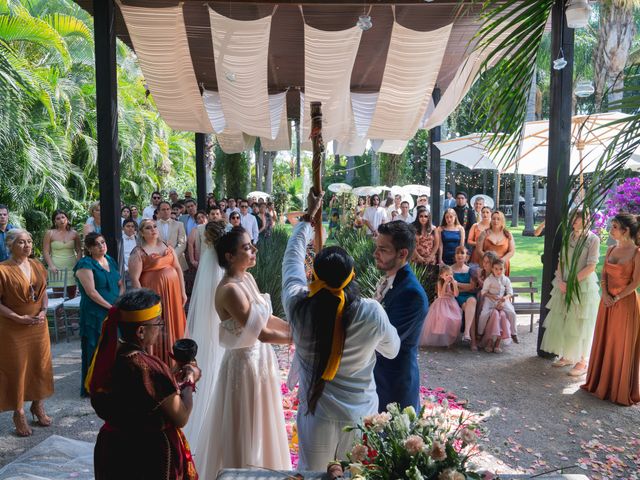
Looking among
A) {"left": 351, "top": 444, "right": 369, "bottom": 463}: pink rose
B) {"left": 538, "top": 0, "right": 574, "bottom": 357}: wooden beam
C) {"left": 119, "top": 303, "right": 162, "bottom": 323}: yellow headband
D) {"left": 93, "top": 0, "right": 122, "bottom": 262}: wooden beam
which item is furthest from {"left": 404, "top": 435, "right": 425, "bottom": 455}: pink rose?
{"left": 93, "top": 0, "right": 122, "bottom": 262}: wooden beam

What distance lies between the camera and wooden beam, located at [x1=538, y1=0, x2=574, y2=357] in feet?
20.5

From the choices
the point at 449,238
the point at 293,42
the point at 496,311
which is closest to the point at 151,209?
the point at 293,42

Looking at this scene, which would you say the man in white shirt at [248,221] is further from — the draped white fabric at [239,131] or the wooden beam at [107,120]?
the wooden beam at [107,120]

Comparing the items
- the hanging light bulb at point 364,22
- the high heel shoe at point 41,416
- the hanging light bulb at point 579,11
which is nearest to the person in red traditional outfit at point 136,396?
the high heel shoe at point 41,416

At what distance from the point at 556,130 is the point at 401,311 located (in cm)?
466

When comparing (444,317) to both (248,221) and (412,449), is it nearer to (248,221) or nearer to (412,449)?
(248,221)

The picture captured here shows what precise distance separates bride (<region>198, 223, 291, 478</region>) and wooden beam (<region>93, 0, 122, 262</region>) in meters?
3.51

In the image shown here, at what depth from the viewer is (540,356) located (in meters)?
6.66

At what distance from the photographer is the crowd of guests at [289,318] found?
223 centimetres

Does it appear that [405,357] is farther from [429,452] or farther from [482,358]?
[482,358]

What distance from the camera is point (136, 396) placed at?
214 centimetres

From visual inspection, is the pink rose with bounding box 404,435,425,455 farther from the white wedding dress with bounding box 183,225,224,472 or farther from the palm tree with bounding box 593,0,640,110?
the palm tree with bounding box 593,0,640,110

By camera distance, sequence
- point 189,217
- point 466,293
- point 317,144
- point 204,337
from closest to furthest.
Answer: point 317,144
point 204,337
point 466,293
point 189,217

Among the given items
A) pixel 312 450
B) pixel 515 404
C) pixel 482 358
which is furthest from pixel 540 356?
pixel 312 450
